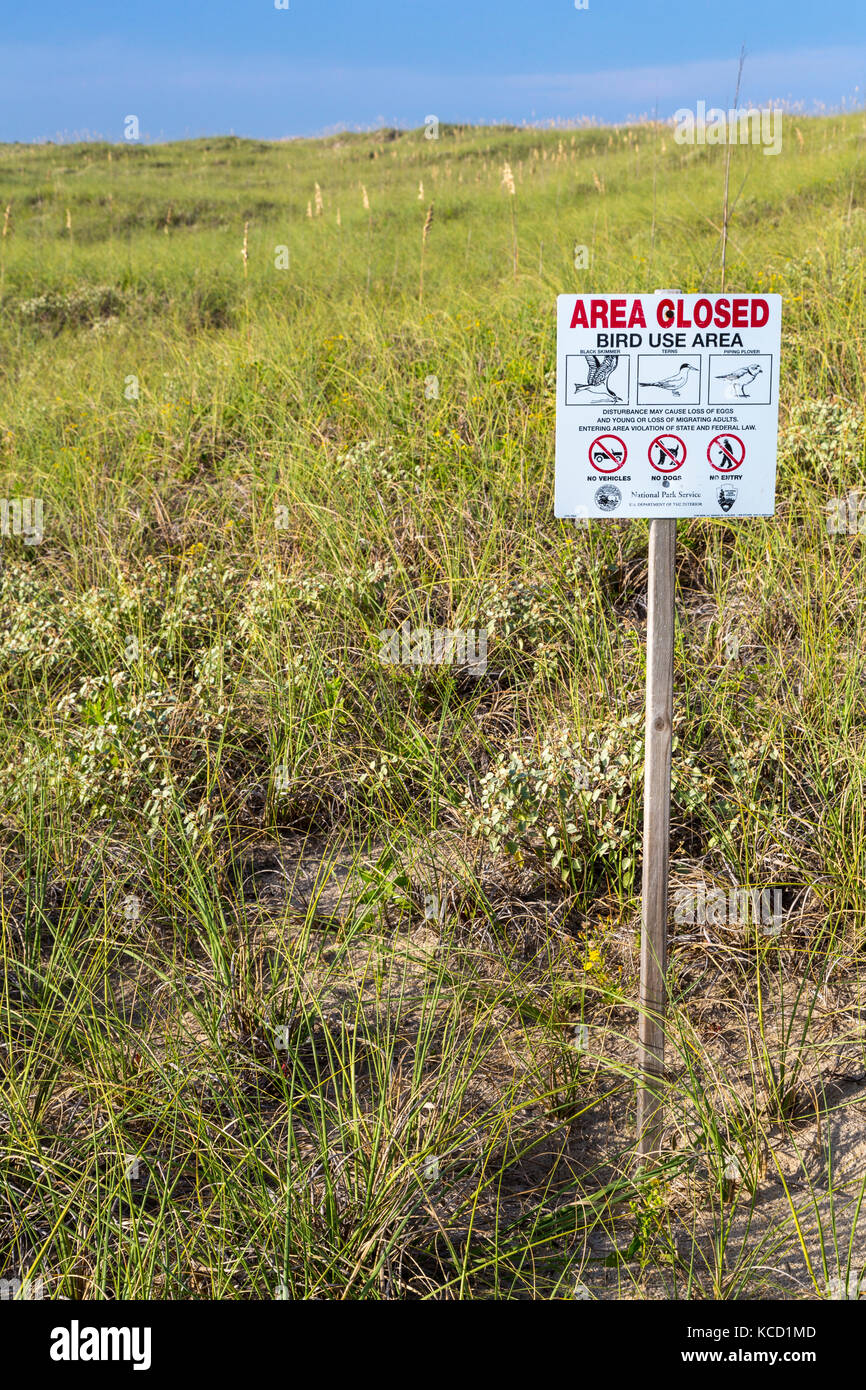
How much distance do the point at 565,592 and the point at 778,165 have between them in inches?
391

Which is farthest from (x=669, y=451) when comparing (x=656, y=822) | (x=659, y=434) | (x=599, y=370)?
(x=656, y=822)

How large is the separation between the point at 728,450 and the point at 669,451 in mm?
145

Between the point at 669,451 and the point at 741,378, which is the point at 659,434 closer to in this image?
the point at 669,451

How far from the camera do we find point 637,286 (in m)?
5.97

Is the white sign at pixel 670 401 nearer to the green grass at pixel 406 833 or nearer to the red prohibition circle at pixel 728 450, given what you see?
the red prohibition circle at pixel 728 450

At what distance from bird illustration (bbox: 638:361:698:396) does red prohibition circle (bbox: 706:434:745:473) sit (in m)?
0.16

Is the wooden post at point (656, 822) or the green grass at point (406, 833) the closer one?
the green grass at point (406, 833)

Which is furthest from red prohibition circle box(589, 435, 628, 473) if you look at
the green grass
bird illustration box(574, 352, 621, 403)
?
the green grass

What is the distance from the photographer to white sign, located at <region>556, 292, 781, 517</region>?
2328 mm

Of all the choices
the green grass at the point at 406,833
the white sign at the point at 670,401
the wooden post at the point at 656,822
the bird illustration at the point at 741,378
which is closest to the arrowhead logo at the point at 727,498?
the white sign at the point at 670,401

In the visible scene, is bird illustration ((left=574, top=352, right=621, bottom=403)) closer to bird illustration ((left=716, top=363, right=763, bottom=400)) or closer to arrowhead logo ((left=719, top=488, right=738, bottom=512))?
bird illustration ((left=716, top=363, right=763, bottom=400))

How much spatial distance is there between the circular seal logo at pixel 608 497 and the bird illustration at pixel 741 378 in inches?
14.1

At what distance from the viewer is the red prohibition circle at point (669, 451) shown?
2.38 metres

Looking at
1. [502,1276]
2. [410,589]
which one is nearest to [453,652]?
[410,589]
